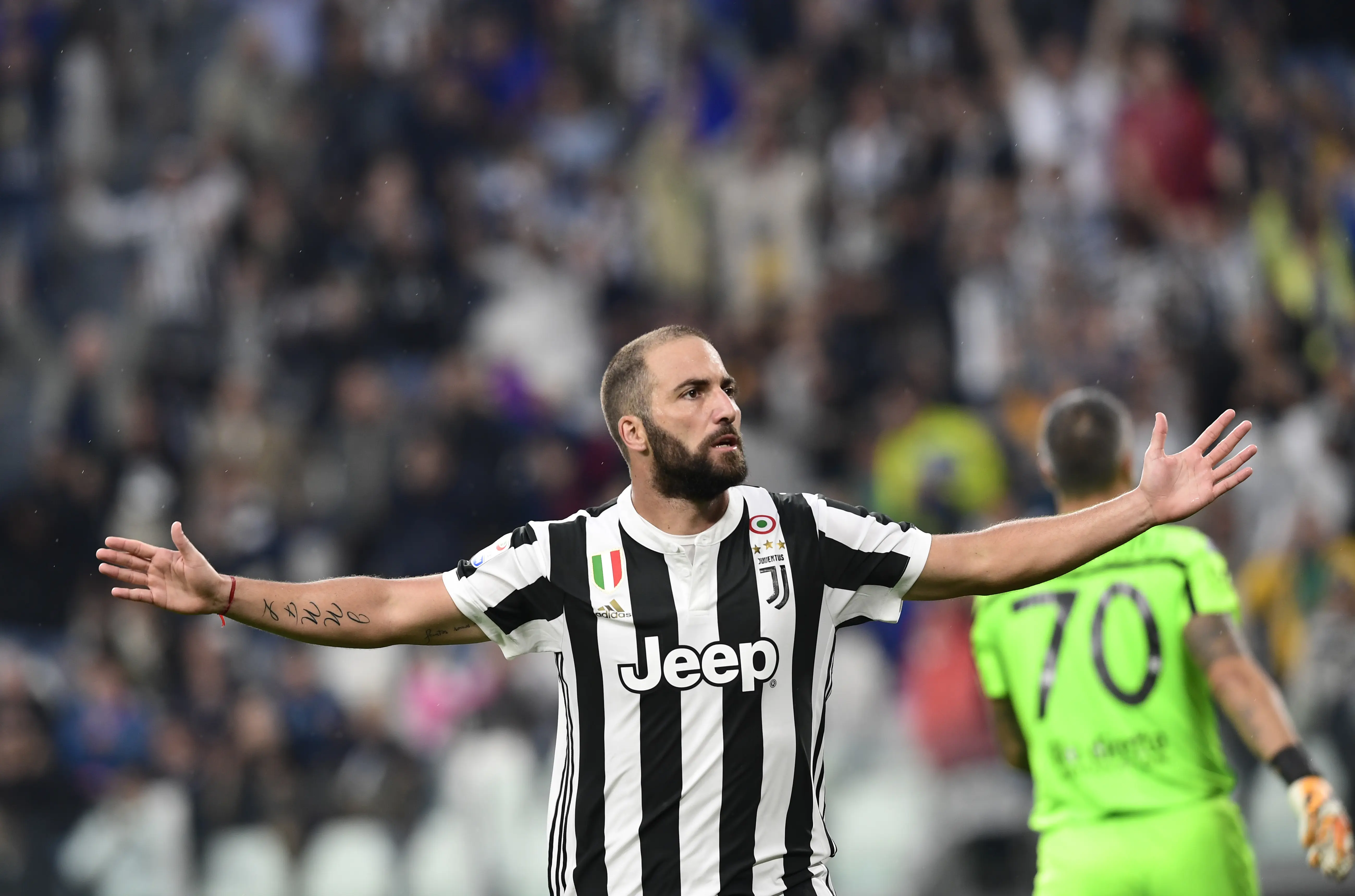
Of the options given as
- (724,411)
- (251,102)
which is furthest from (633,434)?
(251,102)

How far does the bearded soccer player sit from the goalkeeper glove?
1.06 m

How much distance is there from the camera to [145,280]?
495 inches

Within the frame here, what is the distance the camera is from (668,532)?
14.8ft

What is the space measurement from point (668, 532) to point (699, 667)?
14.9 inches

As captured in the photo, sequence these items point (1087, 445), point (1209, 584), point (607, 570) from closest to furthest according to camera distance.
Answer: point (607, 570) < point (1209, 584) < point (1087, 445)

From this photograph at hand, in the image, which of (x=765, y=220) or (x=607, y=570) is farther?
(x=765, y=220)

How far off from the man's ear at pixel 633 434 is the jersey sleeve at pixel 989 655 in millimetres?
1538

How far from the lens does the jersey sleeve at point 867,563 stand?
14.6 ft

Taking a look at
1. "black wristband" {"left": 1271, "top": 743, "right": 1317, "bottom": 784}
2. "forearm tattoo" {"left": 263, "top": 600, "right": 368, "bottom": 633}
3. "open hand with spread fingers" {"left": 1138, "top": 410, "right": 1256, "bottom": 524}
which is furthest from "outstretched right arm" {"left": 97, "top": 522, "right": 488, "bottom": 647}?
"black wristband" {"left": 1271, "top": 743, "right": 1317, "bottom": 784}

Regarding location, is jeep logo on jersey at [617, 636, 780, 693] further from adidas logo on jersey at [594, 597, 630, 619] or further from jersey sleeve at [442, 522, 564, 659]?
jersey sleeve at [442, 522, 564, 659]

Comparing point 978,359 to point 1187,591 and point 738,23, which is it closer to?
point 738,23

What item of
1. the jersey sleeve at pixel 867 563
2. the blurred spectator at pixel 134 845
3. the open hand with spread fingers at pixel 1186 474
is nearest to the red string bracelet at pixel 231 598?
the jersey sleeve at pixel 867 563

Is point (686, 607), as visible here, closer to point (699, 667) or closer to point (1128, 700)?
point (699, 667)

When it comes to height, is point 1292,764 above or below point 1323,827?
above
